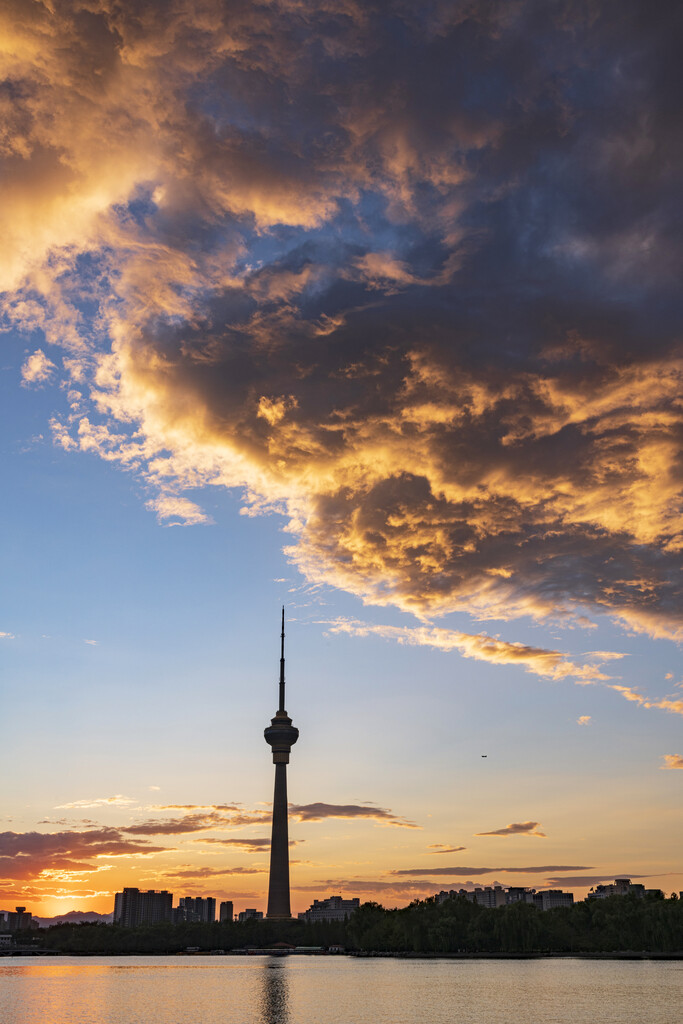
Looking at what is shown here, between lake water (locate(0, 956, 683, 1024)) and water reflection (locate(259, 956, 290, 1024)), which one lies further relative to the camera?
water reflection (locate(259, 956, 290, 1024))

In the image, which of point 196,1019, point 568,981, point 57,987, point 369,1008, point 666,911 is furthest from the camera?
point 666,911

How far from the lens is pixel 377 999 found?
131625 mm

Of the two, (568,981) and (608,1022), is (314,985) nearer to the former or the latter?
(568,981)

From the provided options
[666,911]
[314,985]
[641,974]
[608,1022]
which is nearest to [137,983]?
[314,985]

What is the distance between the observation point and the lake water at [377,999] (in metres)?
107

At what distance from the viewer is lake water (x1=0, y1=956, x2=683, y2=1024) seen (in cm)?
10656

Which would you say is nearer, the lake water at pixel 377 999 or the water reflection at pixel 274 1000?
the lake water at pixel 377 999

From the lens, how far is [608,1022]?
322 ft

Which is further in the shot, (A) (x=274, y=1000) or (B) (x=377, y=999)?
(A) (x=274, y=1000)

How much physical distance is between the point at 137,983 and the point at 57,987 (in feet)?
50.4

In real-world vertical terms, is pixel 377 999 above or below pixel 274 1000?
above

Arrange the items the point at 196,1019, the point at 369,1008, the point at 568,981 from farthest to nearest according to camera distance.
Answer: the point at 568,981, the point at 369,1008, the point at 196,1019

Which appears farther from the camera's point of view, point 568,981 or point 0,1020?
point 568,981

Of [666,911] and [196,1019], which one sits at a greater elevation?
[666,911]
